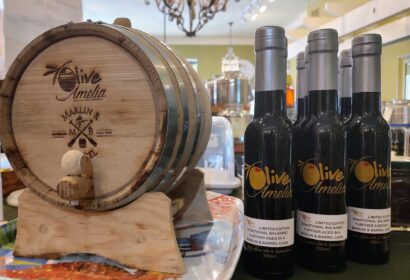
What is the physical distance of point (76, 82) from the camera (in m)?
0.63

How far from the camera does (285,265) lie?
0.59 m

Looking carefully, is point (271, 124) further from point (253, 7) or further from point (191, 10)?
point (253, 7)

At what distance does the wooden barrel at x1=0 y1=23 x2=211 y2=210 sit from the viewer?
59 centimetres

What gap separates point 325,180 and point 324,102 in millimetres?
125

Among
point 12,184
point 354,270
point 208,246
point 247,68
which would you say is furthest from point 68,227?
point 247,68

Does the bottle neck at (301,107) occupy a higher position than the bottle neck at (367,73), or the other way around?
the bottle neck at (367,73)

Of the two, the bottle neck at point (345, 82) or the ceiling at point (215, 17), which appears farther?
the ceiling at point (215, 17)

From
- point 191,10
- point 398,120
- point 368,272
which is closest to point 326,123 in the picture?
point 368,272

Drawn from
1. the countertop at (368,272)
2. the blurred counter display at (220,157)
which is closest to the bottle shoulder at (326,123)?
the countertop at (368,272)

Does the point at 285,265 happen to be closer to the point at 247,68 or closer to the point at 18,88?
the point at 18,88

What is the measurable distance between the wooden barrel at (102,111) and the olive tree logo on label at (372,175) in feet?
0.98

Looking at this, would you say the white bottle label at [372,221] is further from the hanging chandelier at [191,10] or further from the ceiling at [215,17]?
the ceiling at [215,17]

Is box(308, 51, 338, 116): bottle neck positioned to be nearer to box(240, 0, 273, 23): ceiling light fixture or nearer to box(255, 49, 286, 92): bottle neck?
box(255, 49, 286, 92): bottle neck

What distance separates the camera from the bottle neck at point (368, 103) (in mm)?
662
